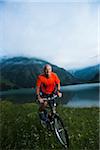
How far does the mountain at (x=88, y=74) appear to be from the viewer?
6.50 m

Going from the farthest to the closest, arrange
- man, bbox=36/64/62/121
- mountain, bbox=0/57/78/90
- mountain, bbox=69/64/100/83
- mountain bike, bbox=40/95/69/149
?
mountain, bbox=69/64/100/83, mountain, bbox=0/57/78/90, man, bbox=36/64/62/121, mountain bike, bbox=40/95/69/149

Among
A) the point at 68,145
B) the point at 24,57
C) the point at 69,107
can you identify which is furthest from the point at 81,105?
the point at 24,57

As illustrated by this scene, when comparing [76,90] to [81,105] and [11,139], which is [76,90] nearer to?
[81,105]

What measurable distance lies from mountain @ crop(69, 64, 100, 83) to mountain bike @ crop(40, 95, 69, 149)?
113 centimetres

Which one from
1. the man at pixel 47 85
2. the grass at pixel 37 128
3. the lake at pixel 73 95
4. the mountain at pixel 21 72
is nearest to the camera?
the man at pixel 47 85

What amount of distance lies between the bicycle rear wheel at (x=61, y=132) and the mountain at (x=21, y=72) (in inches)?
34.6

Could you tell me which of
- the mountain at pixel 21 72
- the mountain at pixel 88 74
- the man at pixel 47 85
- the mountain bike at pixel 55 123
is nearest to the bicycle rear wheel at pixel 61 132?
the mountain bike at pixel 55 123

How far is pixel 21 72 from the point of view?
638 centimetres

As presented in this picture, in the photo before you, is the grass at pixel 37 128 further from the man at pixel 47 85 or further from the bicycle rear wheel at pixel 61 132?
the man at pixel 47 85

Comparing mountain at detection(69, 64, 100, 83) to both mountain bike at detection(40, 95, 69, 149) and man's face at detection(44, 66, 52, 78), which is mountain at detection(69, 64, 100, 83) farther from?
mountain bike at detection(40, 95, 69, 149)

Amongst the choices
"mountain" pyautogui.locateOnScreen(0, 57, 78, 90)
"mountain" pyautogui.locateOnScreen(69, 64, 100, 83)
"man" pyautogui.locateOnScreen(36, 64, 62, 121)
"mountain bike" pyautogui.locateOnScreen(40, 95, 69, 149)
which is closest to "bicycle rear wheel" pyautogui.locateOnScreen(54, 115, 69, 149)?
"mountain bike" pyautogui.locateOnScreen(40, 95, 69, 149)

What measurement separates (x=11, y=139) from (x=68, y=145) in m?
1.03

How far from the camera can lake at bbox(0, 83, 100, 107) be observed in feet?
20.6

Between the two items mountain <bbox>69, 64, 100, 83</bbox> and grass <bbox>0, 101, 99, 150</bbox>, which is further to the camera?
mountain <bbox>69, 64, 100, 83</bbox>
